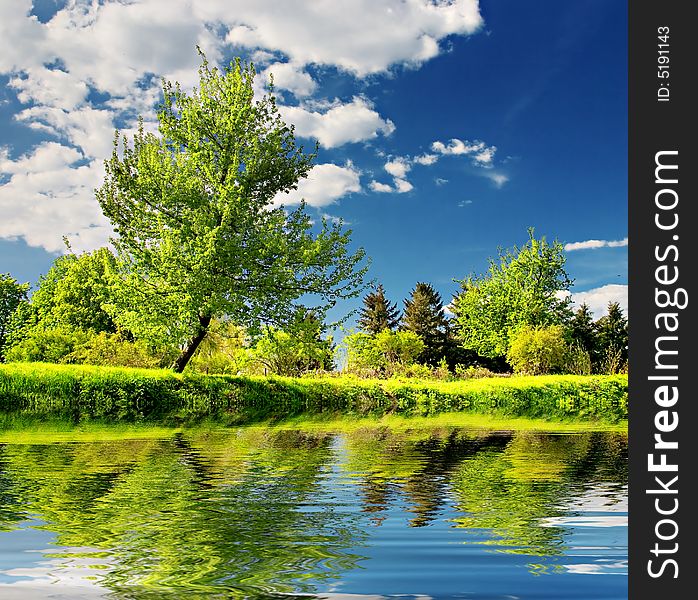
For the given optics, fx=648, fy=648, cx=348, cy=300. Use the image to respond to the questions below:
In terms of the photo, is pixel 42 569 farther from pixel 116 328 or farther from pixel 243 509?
pixel 116 328

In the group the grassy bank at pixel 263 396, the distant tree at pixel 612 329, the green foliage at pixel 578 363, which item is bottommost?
the grassy bank at pixel 263 396

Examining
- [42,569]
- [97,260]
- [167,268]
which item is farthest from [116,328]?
[42,569]

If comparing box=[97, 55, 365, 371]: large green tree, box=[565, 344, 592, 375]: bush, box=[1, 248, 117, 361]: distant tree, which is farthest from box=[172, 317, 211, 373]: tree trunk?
box=[565, 344, 592, 375]: bush

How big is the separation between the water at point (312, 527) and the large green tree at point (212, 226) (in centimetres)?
1748

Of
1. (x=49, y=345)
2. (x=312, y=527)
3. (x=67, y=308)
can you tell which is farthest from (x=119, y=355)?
(x=312, y=527)

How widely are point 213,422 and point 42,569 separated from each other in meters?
13.2

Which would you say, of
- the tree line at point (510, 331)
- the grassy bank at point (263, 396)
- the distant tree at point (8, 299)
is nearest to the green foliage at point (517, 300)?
the tree line at point (510, 331)

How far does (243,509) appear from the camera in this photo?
4.88 meters

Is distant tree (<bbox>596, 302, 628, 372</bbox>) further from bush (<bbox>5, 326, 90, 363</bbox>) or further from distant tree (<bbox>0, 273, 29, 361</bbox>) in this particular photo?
distant tree (<bbox>0, 273, 29, 361</bbox>)

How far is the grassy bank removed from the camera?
20.3m

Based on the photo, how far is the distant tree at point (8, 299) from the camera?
163 ft

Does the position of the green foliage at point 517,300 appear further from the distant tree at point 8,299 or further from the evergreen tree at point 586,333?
the distant tree at point 8,299

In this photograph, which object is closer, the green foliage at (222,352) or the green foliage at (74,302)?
the green foliage at (222,352)

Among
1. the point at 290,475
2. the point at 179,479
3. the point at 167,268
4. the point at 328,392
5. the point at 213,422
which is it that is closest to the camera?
the point at 179,479
